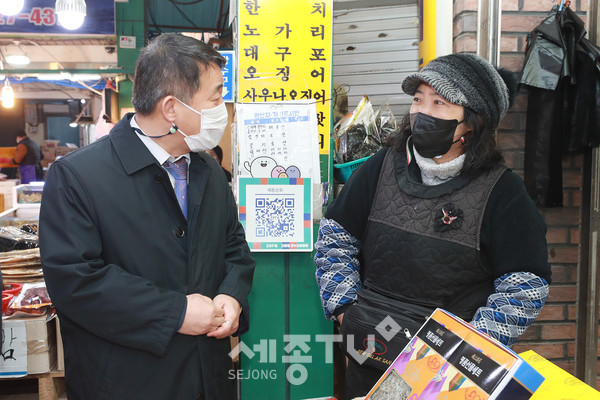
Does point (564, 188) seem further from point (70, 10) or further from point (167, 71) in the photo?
point (70, 10)

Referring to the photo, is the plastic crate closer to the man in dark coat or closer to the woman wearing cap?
the woman wearing cap

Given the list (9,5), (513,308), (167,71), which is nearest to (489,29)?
(513,308)

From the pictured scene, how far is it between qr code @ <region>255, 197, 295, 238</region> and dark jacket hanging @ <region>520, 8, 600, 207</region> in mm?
1340

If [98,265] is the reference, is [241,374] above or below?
below

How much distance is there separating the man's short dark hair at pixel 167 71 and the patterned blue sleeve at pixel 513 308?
1.22 metres

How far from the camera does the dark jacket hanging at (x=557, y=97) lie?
2377 millimetres

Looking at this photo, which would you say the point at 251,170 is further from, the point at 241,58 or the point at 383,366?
the point at 383,366

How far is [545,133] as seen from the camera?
96.8 inches

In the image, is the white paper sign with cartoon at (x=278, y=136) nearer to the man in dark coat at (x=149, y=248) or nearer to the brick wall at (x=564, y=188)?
the brick wall at (x=564, y=188)

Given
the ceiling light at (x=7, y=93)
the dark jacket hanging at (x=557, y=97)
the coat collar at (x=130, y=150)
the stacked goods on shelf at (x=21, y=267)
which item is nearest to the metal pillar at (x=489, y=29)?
the dark jacket hanging at (x=557, y=97)

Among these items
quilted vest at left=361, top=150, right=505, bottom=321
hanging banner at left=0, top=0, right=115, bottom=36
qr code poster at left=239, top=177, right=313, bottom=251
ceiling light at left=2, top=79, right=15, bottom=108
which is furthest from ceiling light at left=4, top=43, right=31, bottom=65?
quilted vest at left=361, top=150, right=505, bottom=321

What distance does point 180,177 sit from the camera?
5.79 ft

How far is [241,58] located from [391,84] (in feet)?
4.07

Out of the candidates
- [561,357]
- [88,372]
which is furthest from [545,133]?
[88,372]
